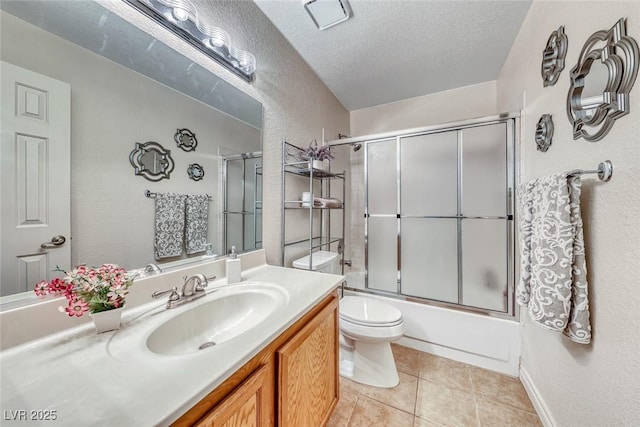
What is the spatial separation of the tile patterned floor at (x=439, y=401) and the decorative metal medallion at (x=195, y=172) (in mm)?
1490

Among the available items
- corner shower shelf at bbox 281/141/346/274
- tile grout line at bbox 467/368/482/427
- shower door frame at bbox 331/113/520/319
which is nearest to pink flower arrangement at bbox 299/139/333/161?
corner shower shelf at bbox 281/141/346/274

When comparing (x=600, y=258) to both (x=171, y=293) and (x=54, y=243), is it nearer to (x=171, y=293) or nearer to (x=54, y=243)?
(x=171, y=293)

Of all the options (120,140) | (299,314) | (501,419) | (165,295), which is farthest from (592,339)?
(120,140)

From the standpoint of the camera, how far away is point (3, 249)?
0.61m

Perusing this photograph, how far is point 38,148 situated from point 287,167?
1.19m

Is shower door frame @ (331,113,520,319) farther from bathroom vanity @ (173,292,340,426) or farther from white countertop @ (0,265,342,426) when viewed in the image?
white countertop @ (0,265,342,426)

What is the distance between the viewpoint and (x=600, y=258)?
0.83 meters

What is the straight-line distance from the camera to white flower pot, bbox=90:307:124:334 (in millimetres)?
653

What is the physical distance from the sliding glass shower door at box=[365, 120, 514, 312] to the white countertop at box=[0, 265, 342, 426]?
1.60m

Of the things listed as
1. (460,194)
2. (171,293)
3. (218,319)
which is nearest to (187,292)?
(171,293)

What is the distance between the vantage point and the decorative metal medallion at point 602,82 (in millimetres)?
711

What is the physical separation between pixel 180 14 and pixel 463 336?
102 inches

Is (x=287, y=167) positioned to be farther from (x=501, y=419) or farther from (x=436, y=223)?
(x=501, y=419)

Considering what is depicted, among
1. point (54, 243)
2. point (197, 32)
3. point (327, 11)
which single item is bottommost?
point (54, 243)
